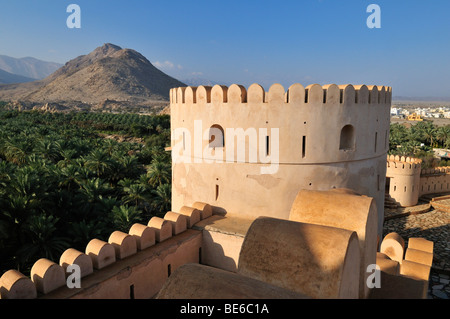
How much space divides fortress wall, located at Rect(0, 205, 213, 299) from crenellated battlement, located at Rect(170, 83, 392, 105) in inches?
111

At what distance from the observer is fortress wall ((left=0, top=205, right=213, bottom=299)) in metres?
4.06

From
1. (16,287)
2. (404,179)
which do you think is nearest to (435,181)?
(404,179)

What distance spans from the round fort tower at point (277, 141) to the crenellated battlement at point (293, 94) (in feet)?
0.07

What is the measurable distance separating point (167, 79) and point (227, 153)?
152895 mm

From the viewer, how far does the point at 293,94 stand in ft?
21.8

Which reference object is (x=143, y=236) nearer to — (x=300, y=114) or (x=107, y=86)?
(x=300, y=114)

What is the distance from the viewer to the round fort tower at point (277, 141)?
675cm

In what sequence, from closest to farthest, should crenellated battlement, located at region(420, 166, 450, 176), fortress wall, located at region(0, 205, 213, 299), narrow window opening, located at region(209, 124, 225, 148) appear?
fortress wall, located at region(0, 205, 213, 299) < narrow window opening, located at region(209, 124, 225, 148) < crenellated battlement, located at region(420, 166, 450, 176)

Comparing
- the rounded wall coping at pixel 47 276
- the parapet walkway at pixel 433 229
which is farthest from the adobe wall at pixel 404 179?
the rounded wall coping at pixel 47 276

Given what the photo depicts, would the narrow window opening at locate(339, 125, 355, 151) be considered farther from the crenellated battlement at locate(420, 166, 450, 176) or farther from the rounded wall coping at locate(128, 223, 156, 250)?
the crenellated battlement at locate(420, 166, 450, 176)

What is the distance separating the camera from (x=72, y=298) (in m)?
4.07

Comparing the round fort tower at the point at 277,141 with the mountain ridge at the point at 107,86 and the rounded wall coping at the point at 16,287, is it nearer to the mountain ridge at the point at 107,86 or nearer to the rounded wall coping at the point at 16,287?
the rounded wall coping at the point at 16,287

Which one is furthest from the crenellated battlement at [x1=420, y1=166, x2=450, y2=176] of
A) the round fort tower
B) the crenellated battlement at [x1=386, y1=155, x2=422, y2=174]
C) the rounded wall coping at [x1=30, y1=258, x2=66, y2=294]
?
the rounded wall coping at [x1=30, y1=258, x2=66, y2=294]

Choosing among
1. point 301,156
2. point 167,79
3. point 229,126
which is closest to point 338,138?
point 301,156
